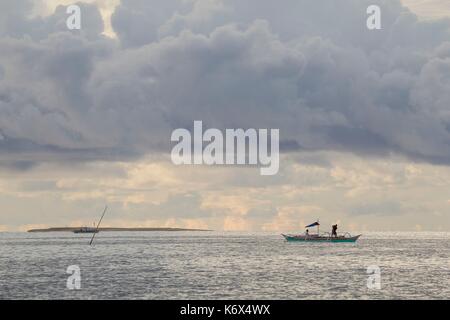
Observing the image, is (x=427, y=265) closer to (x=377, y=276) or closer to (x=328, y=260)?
(x=328, y=260)

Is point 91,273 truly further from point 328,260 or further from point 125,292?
point 328,260

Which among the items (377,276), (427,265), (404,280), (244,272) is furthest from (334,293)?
(427,265)

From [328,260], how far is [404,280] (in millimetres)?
49409

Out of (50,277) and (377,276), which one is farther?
(50,277)

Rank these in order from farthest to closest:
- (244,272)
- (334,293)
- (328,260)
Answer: (328,260)
(244,272)
(334,293)

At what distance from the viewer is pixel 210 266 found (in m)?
152

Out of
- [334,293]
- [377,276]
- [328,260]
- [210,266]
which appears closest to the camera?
[334,293]

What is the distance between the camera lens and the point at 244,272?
13425 cm
